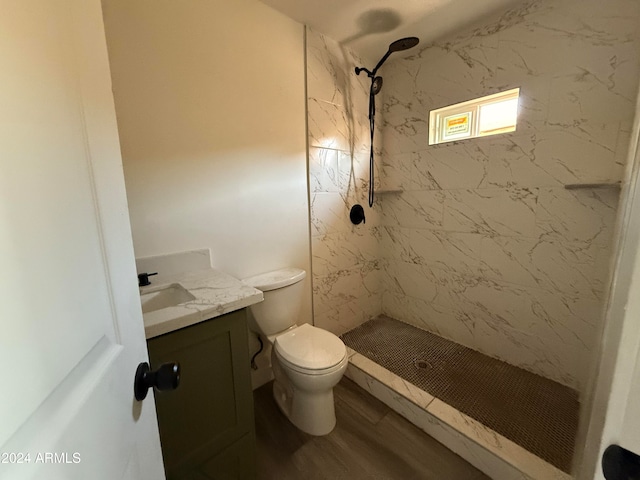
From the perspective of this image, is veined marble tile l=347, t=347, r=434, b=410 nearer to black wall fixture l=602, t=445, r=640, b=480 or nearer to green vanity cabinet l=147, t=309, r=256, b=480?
green vanity cabinet l=147, t=309, r=256, b=480

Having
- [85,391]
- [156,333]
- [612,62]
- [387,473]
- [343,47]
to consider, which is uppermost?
[343,47]

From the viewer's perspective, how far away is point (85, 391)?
1.16ft

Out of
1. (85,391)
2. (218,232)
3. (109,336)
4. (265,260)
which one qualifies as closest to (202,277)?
(218,232)

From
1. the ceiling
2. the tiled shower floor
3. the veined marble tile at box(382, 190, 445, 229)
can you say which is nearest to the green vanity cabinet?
the tiled shower floor

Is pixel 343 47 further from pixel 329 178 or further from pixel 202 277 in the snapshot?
pixel 202 277

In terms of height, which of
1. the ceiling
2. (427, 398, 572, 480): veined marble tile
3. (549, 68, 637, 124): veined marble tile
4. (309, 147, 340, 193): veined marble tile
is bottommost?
(427, 398, 572, 480): veined marble tile

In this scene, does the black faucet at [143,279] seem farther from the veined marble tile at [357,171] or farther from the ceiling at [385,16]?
the ceiling at [385,16]

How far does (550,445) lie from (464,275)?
1.02 m

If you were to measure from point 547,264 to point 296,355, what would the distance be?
162cm

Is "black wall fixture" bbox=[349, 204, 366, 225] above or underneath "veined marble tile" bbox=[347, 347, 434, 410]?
above

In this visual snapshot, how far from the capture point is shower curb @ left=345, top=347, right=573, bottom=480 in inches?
46.1

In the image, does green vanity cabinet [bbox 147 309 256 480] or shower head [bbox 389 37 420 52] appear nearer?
green vanity cabinet [bbox 147 309 256 480]

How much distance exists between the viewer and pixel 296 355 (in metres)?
1.39

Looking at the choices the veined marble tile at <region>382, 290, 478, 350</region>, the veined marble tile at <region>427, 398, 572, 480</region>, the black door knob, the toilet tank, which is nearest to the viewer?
the black door knob
